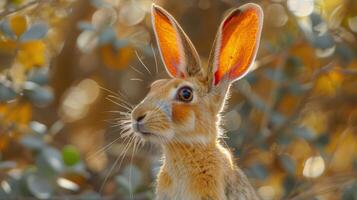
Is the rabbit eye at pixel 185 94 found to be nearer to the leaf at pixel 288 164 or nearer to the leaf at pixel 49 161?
the leaf at pixel 49 161

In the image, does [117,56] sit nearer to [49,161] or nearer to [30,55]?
[30,55]

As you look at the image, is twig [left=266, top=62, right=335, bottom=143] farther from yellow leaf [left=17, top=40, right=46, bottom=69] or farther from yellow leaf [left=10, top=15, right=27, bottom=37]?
yellow leaf [left=10, top=15, right=27, bottom=37]

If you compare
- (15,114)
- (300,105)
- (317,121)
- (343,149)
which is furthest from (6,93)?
(343,149)

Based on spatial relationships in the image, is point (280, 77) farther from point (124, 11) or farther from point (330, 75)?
point (124, 11)

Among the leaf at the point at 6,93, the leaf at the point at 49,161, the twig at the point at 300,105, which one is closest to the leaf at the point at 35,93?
the leaf at the point at 6,93

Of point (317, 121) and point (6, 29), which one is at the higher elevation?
point (6, 29)

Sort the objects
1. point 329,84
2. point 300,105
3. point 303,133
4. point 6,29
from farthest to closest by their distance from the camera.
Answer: point 329,84 < point 300,105 < point 303,133 < point 6,29
